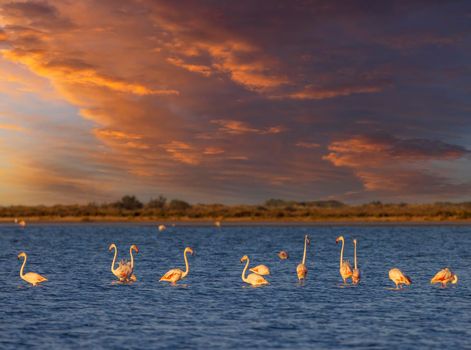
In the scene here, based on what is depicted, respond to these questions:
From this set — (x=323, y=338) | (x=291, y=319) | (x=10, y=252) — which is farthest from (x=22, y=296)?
(x=10, y=252)

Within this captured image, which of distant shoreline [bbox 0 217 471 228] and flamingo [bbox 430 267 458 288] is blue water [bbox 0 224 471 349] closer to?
flamingo [bbox 430 267 458 288]

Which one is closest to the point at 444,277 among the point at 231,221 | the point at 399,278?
the point at 399,278

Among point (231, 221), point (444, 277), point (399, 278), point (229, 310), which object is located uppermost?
point (231, 221)

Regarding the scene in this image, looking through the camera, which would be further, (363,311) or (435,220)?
(435,220)

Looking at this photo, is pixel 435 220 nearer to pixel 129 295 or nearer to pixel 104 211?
pixel 104 211

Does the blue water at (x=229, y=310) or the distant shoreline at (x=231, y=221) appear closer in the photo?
the blue water at (x=229, y=310)

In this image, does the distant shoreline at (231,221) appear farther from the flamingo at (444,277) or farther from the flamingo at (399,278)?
the flamingo at (399,278)

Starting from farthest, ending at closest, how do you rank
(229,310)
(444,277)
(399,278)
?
(444,277)
(399,278)
(229,310)

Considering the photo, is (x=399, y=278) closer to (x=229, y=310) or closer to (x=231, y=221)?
(x=229, y=310)

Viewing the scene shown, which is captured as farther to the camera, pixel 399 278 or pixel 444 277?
pixel 444 277

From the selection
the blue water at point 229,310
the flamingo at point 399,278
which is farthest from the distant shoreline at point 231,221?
the flamingo at point 399,278

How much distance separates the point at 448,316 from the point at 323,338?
17.5 feet

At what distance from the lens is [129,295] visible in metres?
26.0

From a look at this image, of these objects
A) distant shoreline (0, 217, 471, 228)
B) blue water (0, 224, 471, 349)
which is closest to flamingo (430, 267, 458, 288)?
blue water (0, 224, 471, 349)
